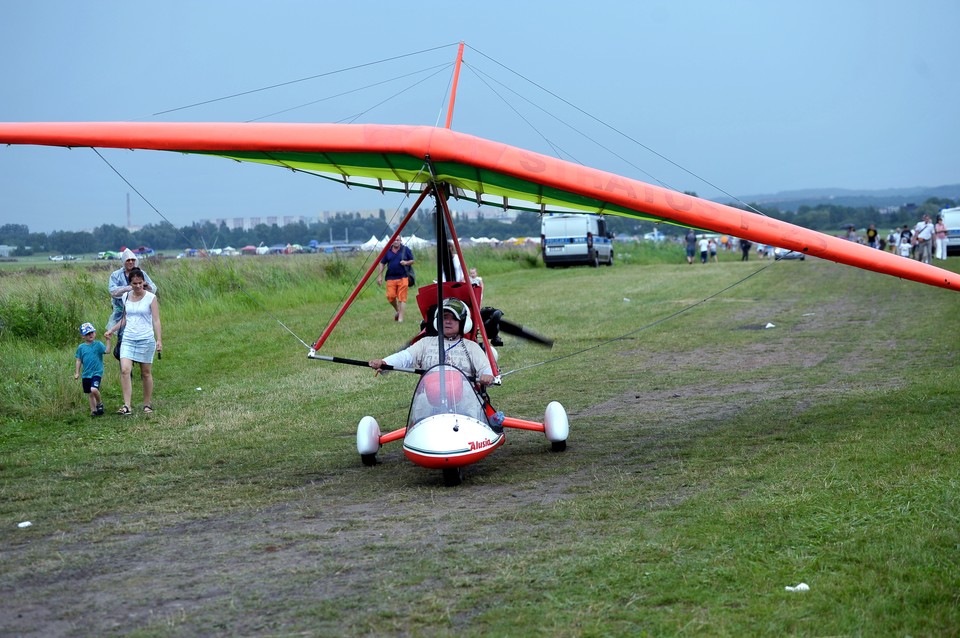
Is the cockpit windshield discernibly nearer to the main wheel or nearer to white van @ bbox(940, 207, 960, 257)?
the main wheel

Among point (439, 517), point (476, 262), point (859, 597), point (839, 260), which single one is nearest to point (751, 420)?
point (839, 260)

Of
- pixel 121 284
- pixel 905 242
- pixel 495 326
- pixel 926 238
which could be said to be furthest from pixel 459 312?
pixel 905 242

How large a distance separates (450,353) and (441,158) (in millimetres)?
2051

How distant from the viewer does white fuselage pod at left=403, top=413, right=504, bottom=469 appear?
8.24 meters

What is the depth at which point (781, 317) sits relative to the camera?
72.3 feet

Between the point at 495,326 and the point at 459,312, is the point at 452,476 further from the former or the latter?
the point at 495,326

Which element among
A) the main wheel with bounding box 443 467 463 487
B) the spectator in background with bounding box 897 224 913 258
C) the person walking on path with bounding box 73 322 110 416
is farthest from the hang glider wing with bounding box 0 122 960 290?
the spectator in background with bounding box 897 224 913 258

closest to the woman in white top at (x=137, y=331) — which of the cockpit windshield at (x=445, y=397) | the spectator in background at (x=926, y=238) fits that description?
the cockpit windshield at (x=445, y=397)

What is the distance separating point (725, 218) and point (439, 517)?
14.7 ft

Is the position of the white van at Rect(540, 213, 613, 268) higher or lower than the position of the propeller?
higher

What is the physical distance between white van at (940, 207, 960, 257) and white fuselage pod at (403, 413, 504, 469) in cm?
4261

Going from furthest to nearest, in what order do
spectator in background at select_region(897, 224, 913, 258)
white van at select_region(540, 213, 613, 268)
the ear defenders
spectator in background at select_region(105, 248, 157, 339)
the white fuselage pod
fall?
1. white van at select_region(540, 213, 613, 268)
2. spectator in background at select_region(897, 224, 913, 258)
3. spectator in background at select_region(105, 248, 157, 339)
4. the ear defenders
5. the white fuselage pod

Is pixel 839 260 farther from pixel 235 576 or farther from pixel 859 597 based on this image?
pixel 235 576

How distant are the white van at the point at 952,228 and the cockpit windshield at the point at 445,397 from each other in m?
42.3
